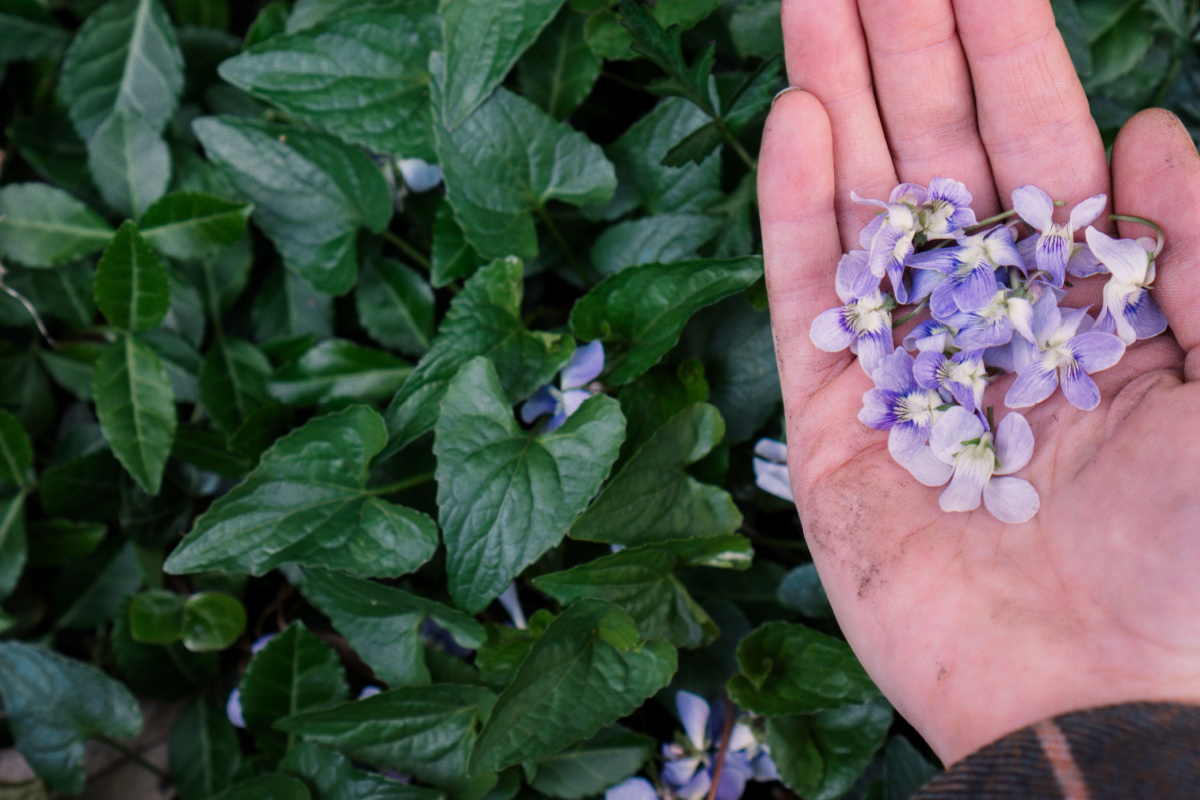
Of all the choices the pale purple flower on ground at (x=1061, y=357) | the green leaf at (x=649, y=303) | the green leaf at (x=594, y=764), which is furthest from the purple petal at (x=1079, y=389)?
the green leaf at (x=594, y=764)

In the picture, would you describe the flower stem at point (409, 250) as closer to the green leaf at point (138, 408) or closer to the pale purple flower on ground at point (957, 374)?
the green leaf at point (138, 408)

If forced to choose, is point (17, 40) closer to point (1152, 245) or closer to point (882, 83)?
point (882, 83)

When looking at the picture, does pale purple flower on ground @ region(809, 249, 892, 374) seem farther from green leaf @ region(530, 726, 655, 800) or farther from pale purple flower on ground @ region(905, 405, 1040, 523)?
green leaf @ region(530, 726, 655, 800)

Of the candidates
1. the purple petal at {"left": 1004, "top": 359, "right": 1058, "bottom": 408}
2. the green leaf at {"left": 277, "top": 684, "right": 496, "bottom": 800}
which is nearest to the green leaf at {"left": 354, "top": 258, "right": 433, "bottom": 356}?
the green leaf at {"left": 277, "top": 684, "right": 496, "bottom": 800}

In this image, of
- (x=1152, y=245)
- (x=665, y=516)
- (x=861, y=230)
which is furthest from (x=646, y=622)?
(x=1152, y=245)

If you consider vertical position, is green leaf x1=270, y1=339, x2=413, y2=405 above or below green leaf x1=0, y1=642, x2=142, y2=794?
above
